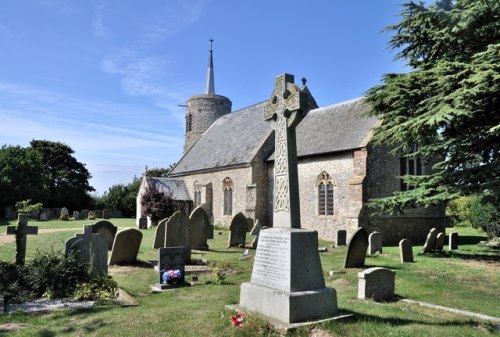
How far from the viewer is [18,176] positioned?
41844mm

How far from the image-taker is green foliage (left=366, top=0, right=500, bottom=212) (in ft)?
41.9

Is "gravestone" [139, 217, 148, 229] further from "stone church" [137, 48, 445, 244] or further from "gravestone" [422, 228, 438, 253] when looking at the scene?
"gravestone" [422, 228, 438, 253]

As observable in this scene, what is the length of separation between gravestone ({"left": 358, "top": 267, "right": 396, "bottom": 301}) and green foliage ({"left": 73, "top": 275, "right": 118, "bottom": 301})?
501cm

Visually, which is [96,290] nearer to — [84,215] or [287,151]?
[287,151]

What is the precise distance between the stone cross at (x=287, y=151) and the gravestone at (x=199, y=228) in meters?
9.92

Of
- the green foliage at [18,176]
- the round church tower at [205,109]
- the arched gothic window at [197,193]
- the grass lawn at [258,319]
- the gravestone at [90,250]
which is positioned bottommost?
the grass lawn at [258,319]

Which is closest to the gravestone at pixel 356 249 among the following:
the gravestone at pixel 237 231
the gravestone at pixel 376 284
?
the gravestone at pixel 376 284

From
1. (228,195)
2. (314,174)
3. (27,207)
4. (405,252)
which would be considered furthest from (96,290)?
(228,195)

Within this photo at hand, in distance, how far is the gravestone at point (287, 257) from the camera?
5.89m

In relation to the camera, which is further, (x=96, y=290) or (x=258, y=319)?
(x=96, y=290)

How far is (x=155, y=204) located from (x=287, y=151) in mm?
25068

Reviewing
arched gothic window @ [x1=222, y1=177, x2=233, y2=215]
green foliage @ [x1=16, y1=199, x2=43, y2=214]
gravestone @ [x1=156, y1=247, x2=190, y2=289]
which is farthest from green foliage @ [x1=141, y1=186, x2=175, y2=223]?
gravestone @ [x1=156, y1=247, x2=190, y2=289]

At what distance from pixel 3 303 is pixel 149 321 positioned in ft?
9.30

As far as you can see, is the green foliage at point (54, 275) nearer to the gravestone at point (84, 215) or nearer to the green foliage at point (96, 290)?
the green foliage at point (96, 290)
